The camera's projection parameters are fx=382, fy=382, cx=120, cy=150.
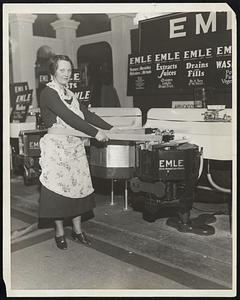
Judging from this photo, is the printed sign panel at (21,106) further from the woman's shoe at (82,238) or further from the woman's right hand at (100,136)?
the woman's right hand at (100,136)

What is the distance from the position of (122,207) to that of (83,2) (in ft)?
6.56

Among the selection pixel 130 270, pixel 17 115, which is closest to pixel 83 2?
pixel 130 270

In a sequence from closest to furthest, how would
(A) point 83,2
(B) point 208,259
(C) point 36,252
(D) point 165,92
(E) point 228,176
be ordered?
1. (A) point 83,2
2. (B) point 208,259
3. (C) point 36,252
4. (E) point 228,176
5. (D) point 165,92

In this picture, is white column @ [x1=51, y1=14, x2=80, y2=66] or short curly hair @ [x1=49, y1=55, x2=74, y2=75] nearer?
short curly hair @ [x1=49, y1=55, x2=74, y2=75]

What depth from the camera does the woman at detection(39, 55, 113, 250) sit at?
8.05 feet

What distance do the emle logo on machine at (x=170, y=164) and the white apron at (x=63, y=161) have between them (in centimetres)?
56

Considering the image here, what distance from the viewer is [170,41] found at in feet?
15.7

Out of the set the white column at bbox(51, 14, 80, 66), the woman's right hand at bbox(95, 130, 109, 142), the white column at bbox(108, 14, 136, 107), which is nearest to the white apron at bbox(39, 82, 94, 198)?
the woman's right hand at bbox(95, 130, 109, 142)

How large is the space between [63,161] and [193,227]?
3.67 ft

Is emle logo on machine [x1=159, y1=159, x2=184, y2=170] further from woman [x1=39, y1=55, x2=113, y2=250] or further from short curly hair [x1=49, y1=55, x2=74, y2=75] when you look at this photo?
short curly hair [x1=49, y1=55, x2=74, y2=75]

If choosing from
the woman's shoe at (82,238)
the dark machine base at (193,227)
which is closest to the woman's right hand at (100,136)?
the woman's shoe at (82,238)

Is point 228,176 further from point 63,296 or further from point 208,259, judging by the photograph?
point 63,296

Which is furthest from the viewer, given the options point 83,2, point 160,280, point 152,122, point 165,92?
point 165,92

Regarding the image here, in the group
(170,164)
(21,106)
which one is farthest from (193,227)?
(21,106)
